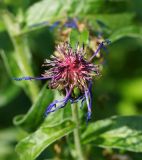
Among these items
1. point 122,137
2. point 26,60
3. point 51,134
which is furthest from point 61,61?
point 26,60

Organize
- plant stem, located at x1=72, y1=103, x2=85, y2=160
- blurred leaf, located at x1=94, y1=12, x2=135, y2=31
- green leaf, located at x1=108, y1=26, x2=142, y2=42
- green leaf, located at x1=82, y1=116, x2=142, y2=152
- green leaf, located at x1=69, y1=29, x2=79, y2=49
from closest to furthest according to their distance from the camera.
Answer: plant stem, located at x1=72, y1=103, x2=85, y2=160
green leaf, located at x1=69, y1=29, x2=79, y2=49
green leaf, located at x1=82, y1=116, x2=142, y2=152
green leaf, located at x1=108, y1=26, x2=142, y2=42
blurred leaf, located at x1=94, y1=12, x2=135, y2=31

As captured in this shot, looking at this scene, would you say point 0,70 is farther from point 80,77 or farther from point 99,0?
point 80,77

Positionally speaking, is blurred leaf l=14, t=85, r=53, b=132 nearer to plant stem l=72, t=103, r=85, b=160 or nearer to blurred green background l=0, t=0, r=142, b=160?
blurred green background l=0, t=0, r=142, b=160

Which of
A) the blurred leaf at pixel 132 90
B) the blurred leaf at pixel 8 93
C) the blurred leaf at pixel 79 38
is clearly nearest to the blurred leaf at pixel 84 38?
the blurred leaf at pixel 79 38

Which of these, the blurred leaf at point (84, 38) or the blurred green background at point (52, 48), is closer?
the blurred leaf at point (84, 38)

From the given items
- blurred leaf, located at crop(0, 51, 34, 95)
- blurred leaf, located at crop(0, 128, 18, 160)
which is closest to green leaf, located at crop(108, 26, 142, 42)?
blurred leaf, located at crop(0, 51, 34, 95)

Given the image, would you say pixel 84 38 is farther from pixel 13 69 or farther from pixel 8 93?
pixel 8 93

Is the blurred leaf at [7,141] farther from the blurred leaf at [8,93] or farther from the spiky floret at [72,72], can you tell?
the spiky floret at [72,72]
